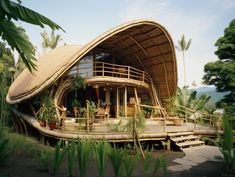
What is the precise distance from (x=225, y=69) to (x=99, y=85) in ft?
24.5

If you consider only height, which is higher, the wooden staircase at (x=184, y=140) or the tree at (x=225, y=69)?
the tree at (x=225, y=69)

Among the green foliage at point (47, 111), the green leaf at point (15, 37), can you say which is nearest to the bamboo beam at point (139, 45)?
the green foliage at point (47, 111)

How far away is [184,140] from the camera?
1274cm

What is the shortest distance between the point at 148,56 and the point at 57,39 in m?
27.3

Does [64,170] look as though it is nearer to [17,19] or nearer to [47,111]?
[17,19]

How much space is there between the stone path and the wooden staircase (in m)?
0.33

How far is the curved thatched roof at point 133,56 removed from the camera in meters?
14.4

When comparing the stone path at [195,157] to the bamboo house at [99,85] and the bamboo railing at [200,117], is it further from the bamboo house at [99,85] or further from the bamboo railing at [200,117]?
the bamboo railing at [200,117]

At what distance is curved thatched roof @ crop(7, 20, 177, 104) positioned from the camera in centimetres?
1441

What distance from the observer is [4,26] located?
378cm

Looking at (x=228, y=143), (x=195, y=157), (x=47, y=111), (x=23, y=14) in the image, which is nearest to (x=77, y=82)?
(x=47, y=111)

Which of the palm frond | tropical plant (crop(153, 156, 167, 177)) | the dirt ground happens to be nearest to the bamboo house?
the dirt ground

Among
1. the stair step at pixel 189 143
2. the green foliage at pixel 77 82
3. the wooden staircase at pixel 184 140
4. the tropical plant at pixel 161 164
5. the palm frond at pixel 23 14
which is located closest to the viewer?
the palm frond at pixel 23 14

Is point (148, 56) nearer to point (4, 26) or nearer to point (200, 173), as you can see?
point (200, 173)
